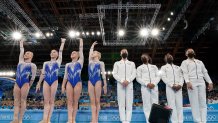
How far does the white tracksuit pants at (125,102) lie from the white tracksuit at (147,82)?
420 millimetres

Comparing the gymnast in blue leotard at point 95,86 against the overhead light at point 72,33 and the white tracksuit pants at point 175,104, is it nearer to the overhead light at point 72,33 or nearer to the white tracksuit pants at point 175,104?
the white tracksuit pants at point 175,104

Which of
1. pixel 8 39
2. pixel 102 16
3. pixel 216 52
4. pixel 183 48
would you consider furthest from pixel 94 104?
pixel 216 52

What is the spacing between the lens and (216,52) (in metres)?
24.5

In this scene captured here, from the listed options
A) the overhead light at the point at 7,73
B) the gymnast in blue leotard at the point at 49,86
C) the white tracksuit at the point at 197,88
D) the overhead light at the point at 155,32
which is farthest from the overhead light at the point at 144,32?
the overhead light at the point at 7,73

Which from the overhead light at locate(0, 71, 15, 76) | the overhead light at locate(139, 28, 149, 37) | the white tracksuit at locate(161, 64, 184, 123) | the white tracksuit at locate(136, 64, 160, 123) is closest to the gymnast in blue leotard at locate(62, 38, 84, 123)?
the white tracksuit at locate(136, 64, 160, 123)

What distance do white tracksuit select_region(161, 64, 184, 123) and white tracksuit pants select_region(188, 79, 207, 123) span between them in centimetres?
32

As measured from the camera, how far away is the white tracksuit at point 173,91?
6.11 metres

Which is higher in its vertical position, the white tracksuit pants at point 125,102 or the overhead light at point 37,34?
the overhead light at point 37,34

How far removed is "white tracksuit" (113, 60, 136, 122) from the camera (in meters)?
6.07

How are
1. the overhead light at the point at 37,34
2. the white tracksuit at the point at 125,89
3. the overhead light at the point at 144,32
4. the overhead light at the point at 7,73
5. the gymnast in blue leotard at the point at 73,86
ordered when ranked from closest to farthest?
the gymnast in blue leotard at the point at 73,86
the white tracksuit at the point at 125,89
the overhead light at the point at 144,32
the overhead light at the point at 37,34
the overhead light at the point at 7,73

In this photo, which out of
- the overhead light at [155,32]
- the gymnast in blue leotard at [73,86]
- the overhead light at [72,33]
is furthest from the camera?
the overhead light at [72,33]

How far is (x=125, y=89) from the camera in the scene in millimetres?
6277

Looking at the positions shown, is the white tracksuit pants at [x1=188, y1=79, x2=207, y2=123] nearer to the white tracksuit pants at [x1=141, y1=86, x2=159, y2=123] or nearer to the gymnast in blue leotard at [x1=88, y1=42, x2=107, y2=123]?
the white tracksuit pants at [x1=141, y1=86, x2=159, y2=123]

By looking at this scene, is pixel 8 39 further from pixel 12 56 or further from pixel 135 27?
pixel 135 27
